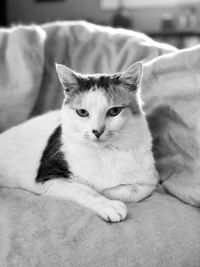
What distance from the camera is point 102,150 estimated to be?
51.1 inches

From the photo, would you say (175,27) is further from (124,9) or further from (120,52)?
(120,52)

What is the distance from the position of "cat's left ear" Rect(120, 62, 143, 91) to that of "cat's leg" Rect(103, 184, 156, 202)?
342mm

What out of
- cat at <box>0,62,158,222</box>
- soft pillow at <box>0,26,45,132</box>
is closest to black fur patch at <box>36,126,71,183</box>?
cat at <box>0,62,158,222</box>

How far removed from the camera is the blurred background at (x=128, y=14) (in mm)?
3982

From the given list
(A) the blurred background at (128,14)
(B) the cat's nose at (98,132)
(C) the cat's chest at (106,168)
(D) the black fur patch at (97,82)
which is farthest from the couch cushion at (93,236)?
(A) the blurred background at (128,14)

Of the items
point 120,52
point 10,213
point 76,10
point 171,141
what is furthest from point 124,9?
point 10,213

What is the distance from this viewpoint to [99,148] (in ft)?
4.23

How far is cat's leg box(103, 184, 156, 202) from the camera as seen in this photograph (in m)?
1.26

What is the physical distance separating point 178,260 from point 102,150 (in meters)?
0.44

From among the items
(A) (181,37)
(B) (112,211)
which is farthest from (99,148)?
(A) (181,37)

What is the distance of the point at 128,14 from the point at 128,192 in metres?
3.46

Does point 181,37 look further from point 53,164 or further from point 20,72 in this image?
point 53,164

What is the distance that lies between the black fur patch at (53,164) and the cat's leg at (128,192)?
6.6 inches

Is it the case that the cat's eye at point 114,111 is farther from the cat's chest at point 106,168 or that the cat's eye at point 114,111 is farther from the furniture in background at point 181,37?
the furniture in background at point 181,37
